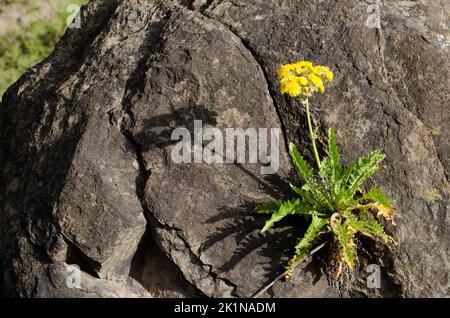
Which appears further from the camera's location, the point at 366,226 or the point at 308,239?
the point at 366,226

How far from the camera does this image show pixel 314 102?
6.32m

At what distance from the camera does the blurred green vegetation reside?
41.6 ft

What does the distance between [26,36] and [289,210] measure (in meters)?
8.89

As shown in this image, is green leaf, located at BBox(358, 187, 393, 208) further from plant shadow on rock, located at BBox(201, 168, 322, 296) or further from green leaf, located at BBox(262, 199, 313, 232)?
plant shadow on rock, located at BBox(201, 168, 322, 296)

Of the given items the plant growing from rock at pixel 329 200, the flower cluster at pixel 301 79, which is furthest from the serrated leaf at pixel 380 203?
the flower cluster at pixel 301 79

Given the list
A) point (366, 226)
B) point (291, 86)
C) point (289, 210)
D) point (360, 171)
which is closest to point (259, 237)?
point (289, 210)

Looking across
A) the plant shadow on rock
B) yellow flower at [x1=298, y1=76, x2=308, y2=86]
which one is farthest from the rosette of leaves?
yellow flower at [x1=298, y1=76, x2=308, y2=86]

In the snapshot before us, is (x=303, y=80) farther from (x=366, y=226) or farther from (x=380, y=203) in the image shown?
(x=366, y=226)

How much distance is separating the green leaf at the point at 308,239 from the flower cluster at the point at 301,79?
1.09 meters

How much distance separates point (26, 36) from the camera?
41.7 feet

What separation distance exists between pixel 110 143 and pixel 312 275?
230 cm

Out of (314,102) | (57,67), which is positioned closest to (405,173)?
(314,102)

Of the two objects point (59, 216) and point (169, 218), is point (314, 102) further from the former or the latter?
point (59, 216)

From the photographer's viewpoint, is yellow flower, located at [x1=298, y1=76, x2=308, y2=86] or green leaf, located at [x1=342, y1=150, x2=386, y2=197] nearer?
yellow flower, located at [x1=298, y1=76, x2=308, y2=86]
